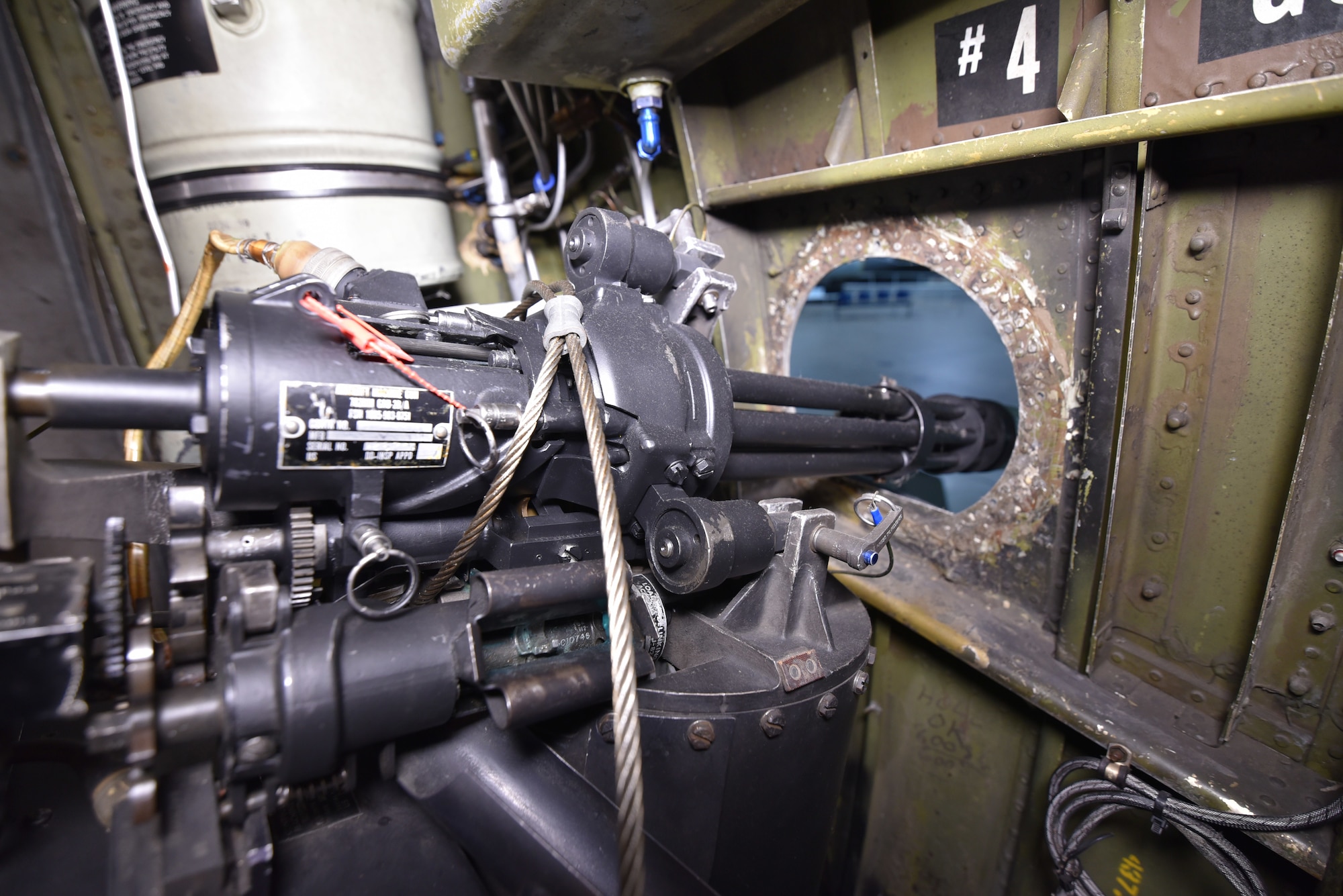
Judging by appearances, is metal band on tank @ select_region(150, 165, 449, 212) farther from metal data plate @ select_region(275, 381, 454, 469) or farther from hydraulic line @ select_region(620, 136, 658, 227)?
metal data plate @ select_region(275, 381, 454, 469)

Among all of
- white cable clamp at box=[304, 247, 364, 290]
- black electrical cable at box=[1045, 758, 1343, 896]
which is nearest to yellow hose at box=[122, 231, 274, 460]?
white cable clamp at box=[304, 247, 364, 290]

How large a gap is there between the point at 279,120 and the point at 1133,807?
203 centimetres

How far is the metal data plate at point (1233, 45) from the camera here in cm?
82

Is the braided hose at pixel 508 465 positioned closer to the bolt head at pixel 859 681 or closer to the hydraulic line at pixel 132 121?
the bolt head at pixel 859 681

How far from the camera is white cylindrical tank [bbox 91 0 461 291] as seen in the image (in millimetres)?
1226

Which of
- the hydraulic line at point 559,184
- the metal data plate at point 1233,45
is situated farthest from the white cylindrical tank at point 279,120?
the metal data plate at point 1233,45

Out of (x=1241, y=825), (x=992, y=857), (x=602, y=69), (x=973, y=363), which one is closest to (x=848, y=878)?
(x=992, y=857)

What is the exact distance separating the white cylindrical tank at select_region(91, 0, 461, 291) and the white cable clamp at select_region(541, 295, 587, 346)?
0.89m

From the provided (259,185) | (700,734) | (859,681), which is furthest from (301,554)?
(259,185)

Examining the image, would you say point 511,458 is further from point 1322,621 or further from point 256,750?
point 1322,621

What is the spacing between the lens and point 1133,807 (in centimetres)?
106

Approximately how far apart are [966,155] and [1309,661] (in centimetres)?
95

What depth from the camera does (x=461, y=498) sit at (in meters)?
0.76

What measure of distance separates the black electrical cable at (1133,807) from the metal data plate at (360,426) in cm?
120
